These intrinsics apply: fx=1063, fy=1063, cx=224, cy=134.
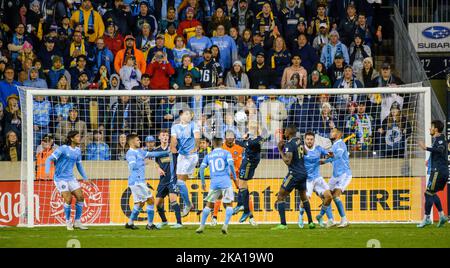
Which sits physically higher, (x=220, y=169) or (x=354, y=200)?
(x=220, y=169)

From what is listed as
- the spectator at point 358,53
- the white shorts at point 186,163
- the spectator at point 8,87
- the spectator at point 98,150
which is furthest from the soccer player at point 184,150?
the spectator at point 358,53

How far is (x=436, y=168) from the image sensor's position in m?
19.6

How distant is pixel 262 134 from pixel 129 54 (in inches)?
155

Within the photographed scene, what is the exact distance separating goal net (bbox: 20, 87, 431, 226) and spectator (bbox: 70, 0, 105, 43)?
2727 millimetres

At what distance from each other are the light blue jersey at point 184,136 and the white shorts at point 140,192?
4.26 ft

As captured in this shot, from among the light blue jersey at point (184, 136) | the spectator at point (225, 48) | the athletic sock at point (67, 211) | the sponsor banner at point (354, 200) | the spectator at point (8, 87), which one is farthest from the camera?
the spectator at point (225, 48)

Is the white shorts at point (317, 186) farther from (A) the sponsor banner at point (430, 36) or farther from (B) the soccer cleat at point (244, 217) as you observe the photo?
(A) the sponsor banner at point (430, 36)

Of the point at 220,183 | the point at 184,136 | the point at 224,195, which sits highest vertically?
the point at 184,136

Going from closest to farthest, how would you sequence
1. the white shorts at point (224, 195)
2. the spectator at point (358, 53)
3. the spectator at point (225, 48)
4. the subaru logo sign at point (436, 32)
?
the white shorts at point (224, 195)
the spectator at point (358, 53)
the spectator at point (225, 48)
the subaru logo sign at point (436, 32)

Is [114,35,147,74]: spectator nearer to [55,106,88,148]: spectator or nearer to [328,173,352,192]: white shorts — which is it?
[55,106,88,148]: spectator

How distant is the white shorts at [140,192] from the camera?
19484mm

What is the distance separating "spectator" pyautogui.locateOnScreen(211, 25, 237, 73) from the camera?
23828mm

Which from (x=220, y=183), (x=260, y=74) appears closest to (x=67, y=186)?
(x=220, y=183)

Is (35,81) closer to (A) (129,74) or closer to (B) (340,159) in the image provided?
(A) (129,74)
